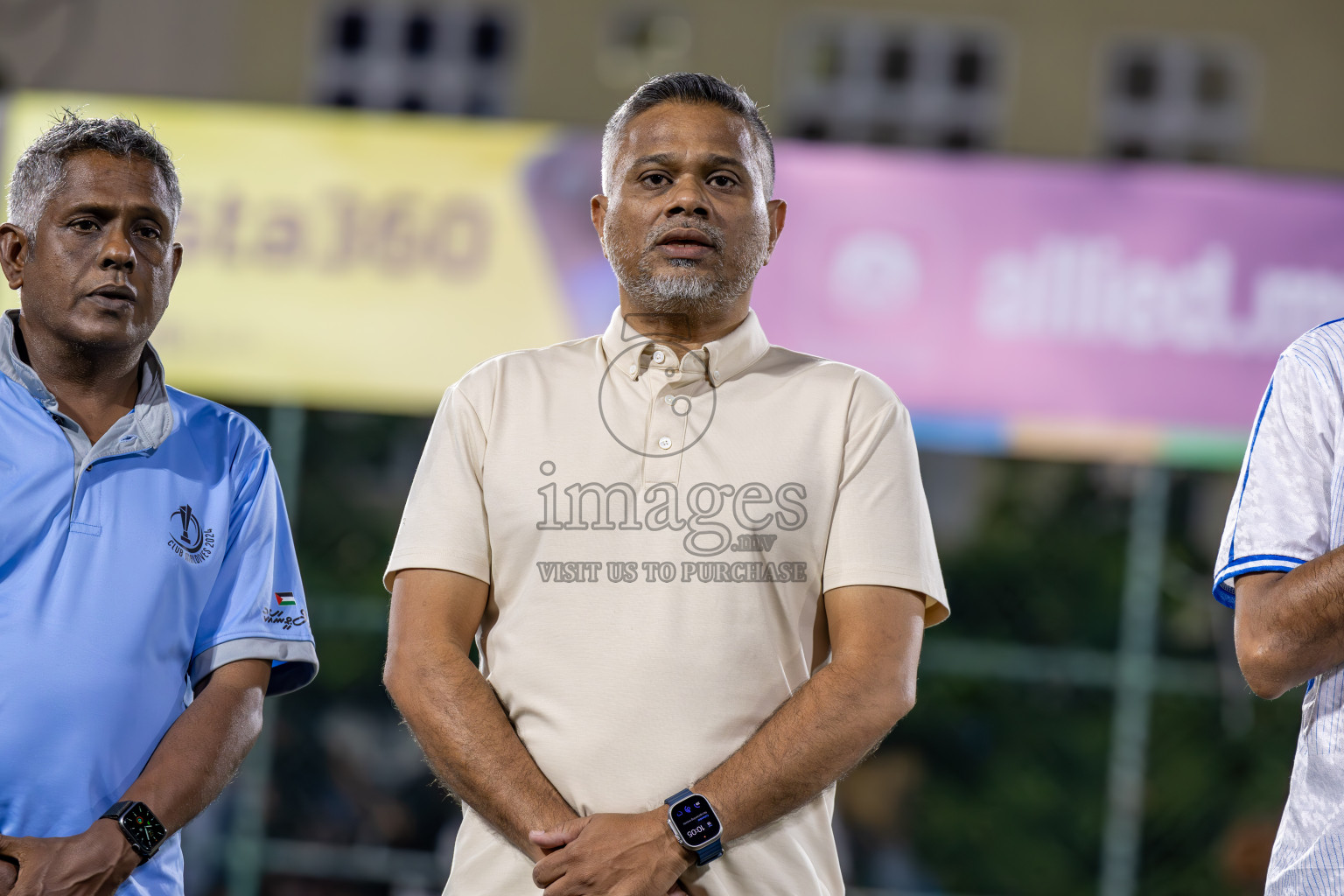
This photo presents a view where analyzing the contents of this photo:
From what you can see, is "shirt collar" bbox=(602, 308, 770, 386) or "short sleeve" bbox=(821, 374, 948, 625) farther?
"shirt collar" bbox=(602, 308, 770, 386)

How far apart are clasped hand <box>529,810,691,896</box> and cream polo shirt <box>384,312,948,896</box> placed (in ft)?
0.24

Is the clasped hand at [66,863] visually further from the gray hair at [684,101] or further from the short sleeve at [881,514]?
the gray hair at [684,101]

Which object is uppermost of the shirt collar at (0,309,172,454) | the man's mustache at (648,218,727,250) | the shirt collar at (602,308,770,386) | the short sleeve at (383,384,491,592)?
the man's mustache at (648,218,727,250)

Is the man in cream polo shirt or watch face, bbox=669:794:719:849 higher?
the man in cream polo shirt

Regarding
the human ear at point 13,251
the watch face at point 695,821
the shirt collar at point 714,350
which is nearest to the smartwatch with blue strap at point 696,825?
the watch face at point 695,821

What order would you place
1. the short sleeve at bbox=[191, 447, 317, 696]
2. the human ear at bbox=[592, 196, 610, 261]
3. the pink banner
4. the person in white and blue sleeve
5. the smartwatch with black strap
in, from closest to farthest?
the person in white and blue sleeve, the smartwatch with black strap, the short sleeve at bbox=[191, 447, 317, 696], the human ear at bbox=[592, 196, 610, 261], the pink banner

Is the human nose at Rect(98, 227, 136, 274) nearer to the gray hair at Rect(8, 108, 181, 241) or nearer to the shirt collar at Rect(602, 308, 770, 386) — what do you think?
the gray hair at Rect(8, 108, 181, 241)

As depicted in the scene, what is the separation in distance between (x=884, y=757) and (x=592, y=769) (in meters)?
6.14

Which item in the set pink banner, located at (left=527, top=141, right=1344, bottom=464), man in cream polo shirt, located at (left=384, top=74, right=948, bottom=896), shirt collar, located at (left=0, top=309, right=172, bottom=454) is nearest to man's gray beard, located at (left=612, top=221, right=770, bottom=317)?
man in cream polo shirt, located at (left=384, top=74, right=948, bottom=896)

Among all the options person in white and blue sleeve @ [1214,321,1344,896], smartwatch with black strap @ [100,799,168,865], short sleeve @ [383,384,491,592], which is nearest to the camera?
person in white and blue sleeve @ [1214,321,1344,896]

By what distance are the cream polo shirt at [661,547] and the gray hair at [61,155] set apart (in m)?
0.66

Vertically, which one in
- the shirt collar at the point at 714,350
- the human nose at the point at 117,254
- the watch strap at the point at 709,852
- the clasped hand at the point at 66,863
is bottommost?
the clasped hand at the point at 66,863

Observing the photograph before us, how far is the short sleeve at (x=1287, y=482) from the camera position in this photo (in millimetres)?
2123

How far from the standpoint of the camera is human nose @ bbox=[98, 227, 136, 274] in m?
2.49
